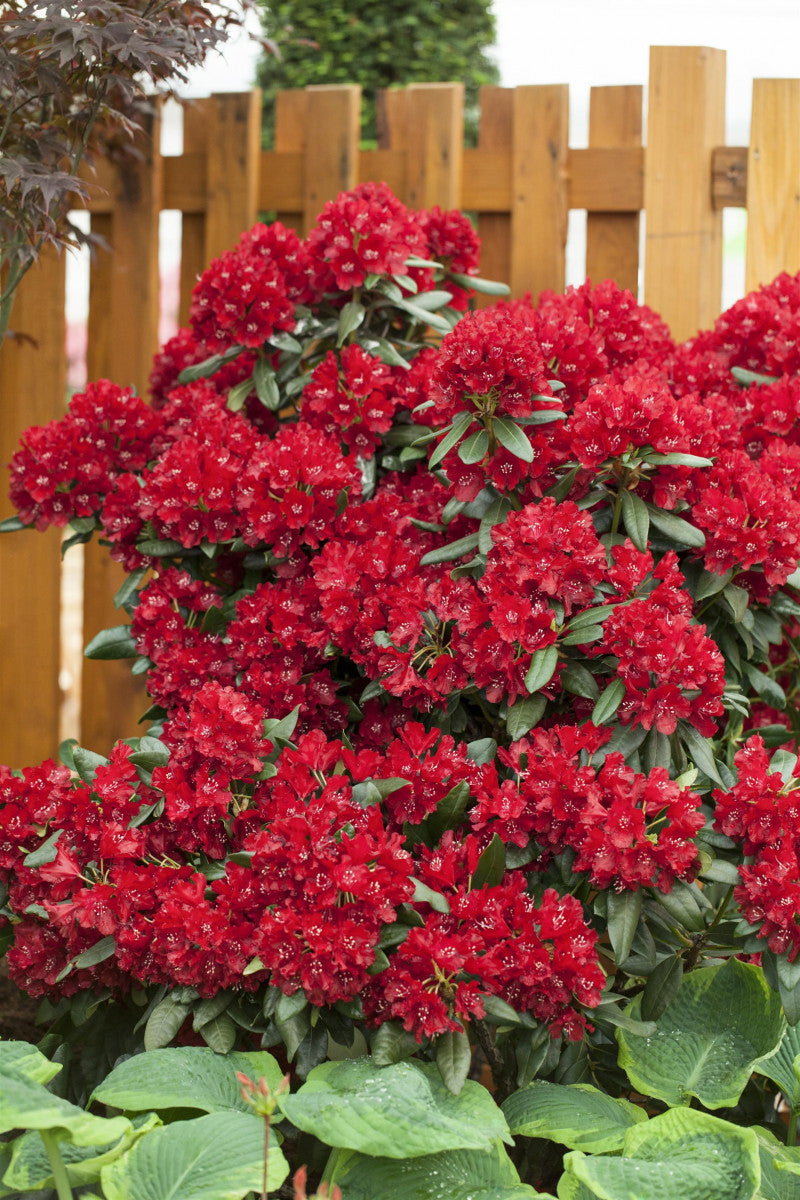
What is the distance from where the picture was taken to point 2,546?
10.3 ft

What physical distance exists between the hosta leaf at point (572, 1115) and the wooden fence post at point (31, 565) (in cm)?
210

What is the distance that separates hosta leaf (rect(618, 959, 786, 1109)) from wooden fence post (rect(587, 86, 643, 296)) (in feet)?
A: 5.79

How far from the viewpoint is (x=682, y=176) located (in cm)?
267

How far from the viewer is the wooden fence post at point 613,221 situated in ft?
8.85

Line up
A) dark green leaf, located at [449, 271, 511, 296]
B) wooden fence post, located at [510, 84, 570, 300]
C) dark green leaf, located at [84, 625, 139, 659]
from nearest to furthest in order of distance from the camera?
dark green leaf, located at [84, 625, 139, 659], dark green leaf, located at [449, 271, 511, 296], wooden fence post, located at [510, 84, 570, 300]

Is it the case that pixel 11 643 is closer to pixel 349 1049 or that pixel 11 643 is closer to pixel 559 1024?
pixel 349 1049

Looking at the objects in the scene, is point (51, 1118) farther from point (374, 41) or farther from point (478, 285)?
point (374, 41)

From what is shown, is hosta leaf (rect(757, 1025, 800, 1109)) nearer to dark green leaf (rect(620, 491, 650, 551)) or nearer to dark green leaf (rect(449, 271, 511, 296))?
dark green leaf (rect(620, 491, 650, 551))

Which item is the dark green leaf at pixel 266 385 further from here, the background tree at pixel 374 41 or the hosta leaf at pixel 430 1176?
the background tree at pixel 374 41

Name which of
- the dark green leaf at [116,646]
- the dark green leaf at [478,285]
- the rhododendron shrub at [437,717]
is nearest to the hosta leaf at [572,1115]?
the rhododendron shrub at [437,717]

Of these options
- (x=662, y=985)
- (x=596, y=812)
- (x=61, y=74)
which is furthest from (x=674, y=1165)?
(x=61, y=74)

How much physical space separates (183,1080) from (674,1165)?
0.58 metres

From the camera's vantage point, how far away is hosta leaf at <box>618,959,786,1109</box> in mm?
1450

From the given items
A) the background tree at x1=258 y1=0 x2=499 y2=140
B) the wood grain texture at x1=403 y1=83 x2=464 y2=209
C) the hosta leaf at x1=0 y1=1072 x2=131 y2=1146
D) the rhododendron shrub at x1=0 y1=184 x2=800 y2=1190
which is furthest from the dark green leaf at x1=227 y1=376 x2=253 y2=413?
the background tree at x1=258 y1=0 x2=499 y2=140
